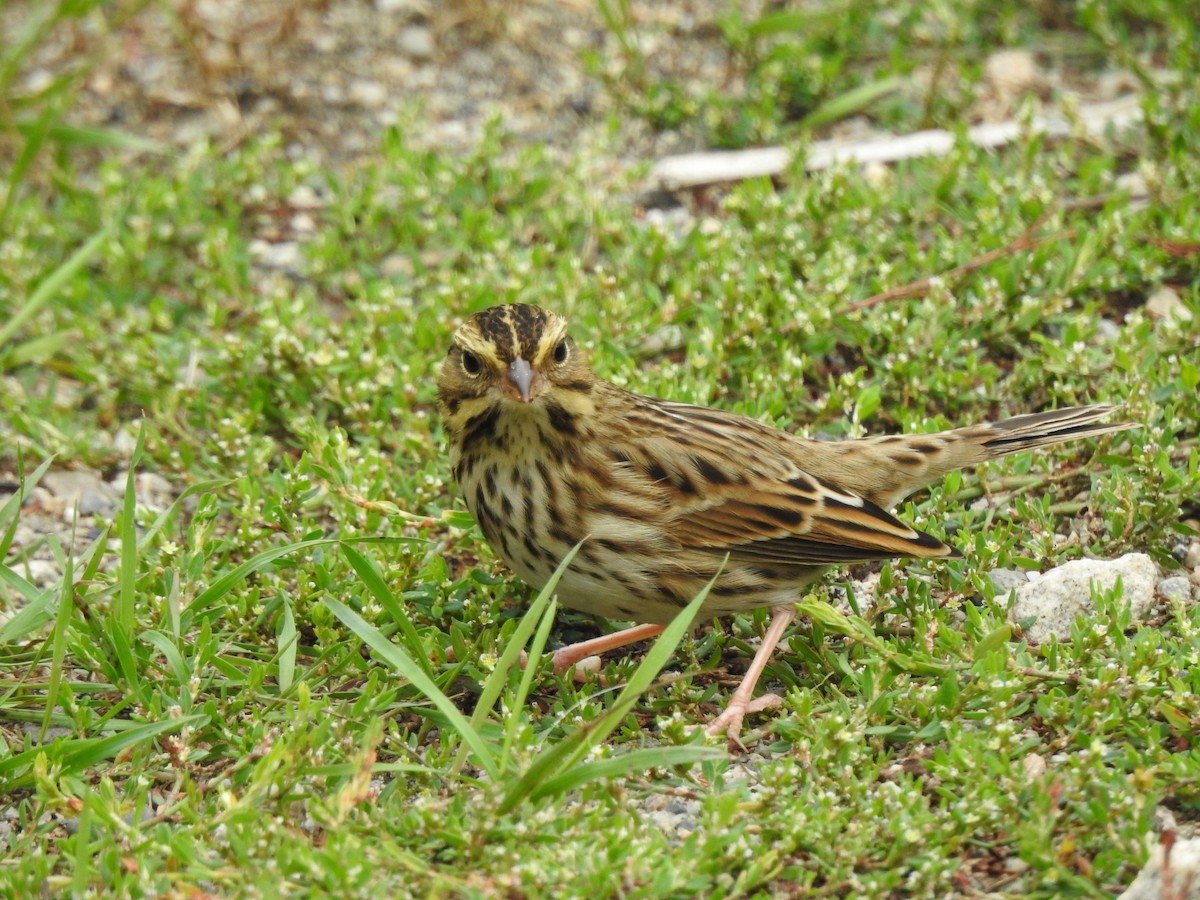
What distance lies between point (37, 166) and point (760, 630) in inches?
210

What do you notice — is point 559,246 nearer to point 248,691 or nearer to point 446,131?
point 446,131

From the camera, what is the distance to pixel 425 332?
6.72 m

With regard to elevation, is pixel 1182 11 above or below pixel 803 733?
above

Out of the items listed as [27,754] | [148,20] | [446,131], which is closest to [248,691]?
[27,754]

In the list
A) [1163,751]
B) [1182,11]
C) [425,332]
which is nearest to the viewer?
[1163,751]

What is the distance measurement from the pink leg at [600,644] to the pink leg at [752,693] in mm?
426

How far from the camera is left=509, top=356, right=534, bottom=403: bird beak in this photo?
185 inches

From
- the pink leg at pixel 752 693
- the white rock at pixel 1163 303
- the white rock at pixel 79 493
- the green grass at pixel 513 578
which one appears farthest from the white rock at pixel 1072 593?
the white rock at pixel 79 493

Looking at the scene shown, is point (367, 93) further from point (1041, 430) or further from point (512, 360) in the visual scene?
point (1041, 430)

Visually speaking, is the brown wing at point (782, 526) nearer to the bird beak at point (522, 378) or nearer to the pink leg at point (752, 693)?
the pink leg at point (752, 693)

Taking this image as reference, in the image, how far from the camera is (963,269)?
6.73 meters

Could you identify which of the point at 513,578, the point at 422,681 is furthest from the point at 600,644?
the point at 422,681

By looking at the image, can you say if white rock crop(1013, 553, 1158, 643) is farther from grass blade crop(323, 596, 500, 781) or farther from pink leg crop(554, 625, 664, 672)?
grass blade crop(323, 596, 500, 781)

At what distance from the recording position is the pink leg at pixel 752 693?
4.69 metres
